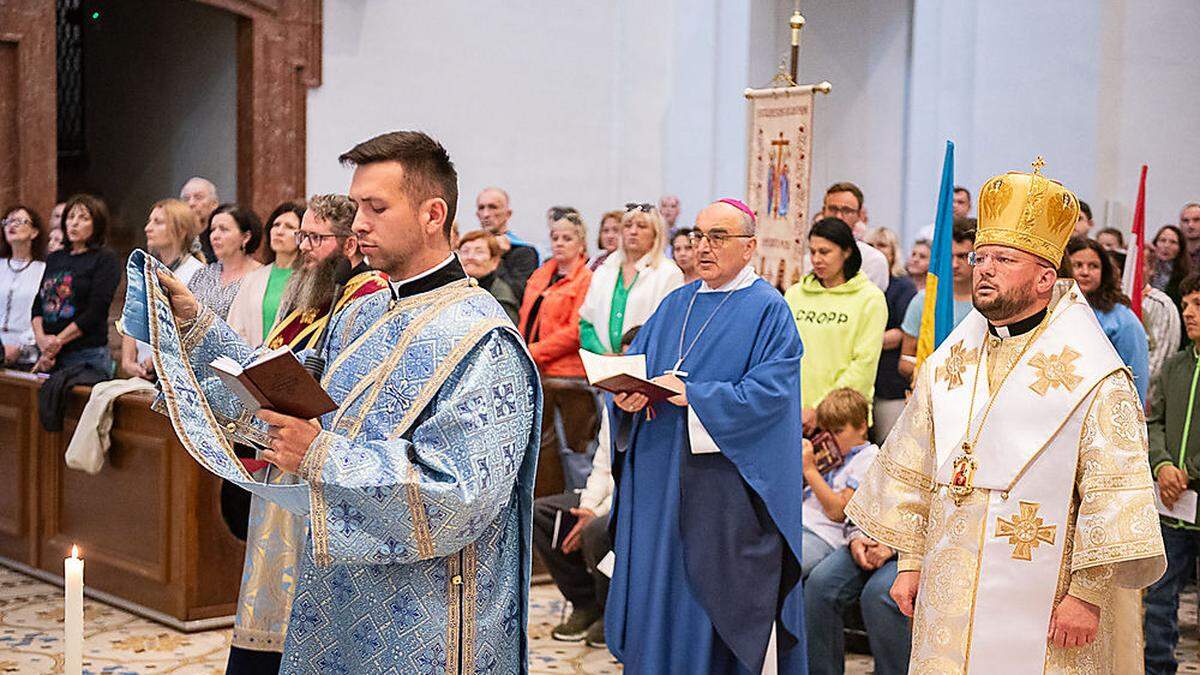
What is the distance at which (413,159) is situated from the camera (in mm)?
2756

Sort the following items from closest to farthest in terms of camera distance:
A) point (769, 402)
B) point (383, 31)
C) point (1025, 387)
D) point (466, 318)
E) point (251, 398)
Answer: point (251, 398), point (466, 318), point (1025, 387), point (769, 402), point (383, 31)

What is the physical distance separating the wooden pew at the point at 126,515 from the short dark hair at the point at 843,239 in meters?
2.85

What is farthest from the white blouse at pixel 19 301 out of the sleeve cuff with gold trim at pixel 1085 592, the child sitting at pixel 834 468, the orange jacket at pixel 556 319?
the sleeve cuff with gold trim at pixel 1085 592

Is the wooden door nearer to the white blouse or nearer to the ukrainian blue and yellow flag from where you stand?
the white blouse

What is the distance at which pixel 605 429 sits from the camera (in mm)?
5637

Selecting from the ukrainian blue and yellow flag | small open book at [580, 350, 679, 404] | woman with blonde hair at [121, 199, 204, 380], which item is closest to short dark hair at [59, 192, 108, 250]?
woman with blonde hair at [121, 199, 204, 380]

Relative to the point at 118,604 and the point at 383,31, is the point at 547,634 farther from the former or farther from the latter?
the point at 383,31

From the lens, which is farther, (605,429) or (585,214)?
(585,214)

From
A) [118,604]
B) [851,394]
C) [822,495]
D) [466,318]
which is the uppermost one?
[466,318]

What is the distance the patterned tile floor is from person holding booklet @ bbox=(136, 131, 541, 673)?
9.94ft

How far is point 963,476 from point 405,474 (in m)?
1.69

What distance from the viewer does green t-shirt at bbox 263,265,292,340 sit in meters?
5.82

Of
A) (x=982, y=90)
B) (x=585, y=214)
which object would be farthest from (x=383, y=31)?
(x=982, y=90)

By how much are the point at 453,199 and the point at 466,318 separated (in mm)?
265
